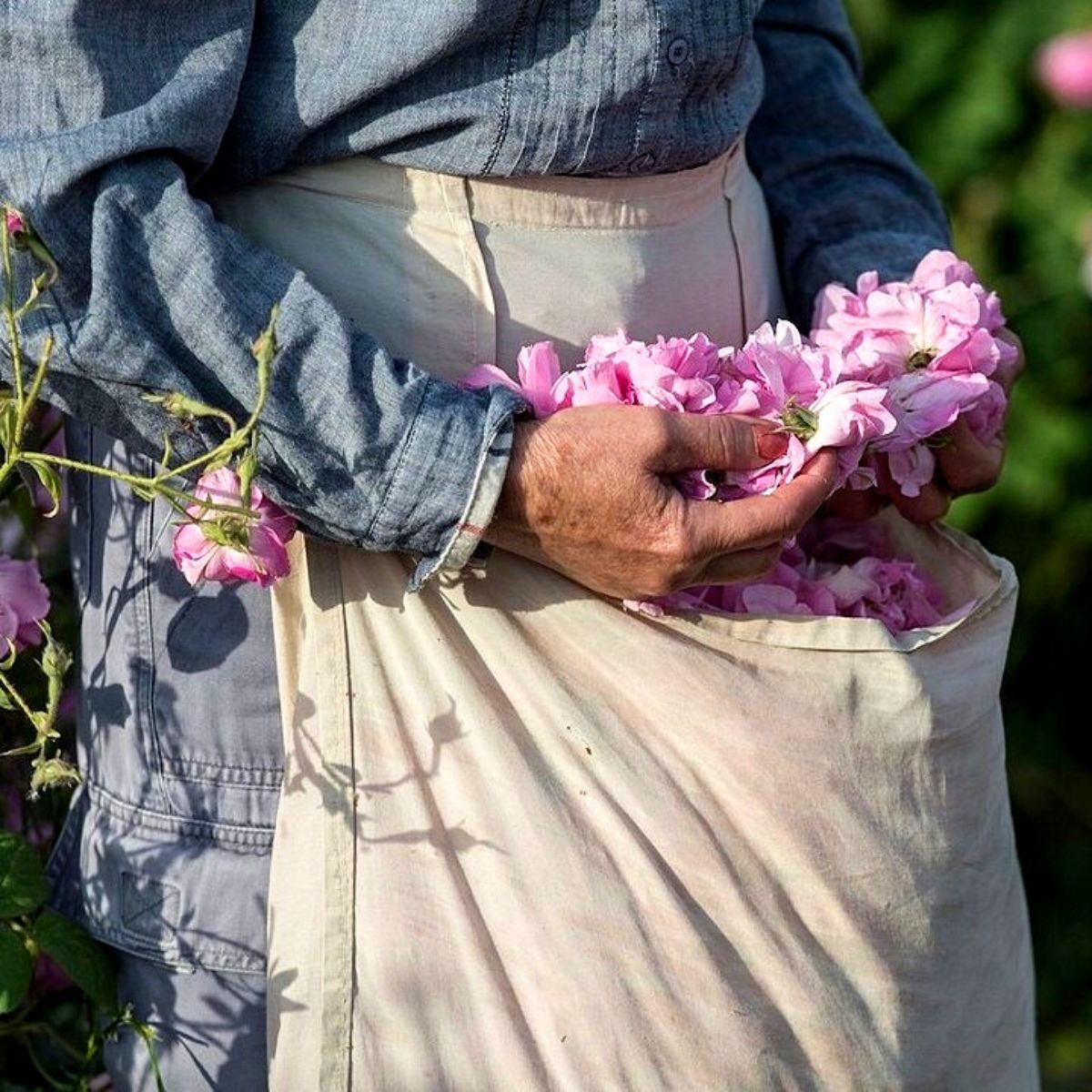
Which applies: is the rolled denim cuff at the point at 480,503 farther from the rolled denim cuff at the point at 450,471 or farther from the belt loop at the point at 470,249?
the belt loop at the point at 470,249

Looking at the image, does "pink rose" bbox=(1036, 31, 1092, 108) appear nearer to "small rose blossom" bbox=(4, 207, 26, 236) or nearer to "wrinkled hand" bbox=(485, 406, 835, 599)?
"wrinkled hand" bbox=(485, 406, 835, 599)

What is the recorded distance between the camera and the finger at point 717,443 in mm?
1281

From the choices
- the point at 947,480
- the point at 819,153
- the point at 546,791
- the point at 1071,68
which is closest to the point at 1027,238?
the point at 1071,68

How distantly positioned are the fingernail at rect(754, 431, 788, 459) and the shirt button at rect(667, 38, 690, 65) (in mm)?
310

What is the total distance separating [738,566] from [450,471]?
245 mm

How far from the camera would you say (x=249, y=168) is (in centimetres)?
135

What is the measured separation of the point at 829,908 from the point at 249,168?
75 centimetres

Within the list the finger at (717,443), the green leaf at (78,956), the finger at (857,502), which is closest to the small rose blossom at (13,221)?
the finger at (717,443)

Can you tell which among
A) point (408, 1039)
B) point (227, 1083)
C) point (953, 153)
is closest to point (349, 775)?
point (408, 1039)

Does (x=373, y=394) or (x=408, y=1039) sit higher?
(x=373, y=394)

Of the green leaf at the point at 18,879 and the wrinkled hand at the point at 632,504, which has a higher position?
the wrinkled hand at the point at 632,504

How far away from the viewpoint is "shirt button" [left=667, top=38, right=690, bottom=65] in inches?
53.8

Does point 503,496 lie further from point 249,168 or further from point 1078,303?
point 1078,303

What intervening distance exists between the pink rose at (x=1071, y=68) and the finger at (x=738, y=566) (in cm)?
229
